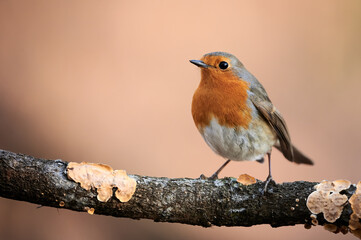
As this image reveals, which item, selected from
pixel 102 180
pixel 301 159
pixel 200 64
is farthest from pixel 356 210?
pixel 301 159

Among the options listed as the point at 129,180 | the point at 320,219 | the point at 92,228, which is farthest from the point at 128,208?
the point at 92,228

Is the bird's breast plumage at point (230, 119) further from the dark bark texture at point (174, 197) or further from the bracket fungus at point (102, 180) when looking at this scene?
the bracket fungus at point (102, 180)

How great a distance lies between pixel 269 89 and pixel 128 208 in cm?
163

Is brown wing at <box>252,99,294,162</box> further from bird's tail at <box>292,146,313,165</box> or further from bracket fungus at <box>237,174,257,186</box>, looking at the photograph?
bracket fungus at <box>237,174,257,186</box>

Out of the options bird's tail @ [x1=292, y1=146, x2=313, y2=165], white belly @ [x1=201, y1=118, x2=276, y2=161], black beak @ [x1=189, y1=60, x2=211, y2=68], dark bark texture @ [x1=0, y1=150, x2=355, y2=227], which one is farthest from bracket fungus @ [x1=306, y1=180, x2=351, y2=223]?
bird's tail @ [x1=292, y1=146, x2=313, y2=165]

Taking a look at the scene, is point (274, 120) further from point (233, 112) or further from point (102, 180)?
point (102, 180)

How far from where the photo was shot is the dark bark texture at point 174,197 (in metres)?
1.47

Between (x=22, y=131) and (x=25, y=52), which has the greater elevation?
(x=25, y=52)

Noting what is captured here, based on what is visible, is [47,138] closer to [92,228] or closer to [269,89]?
[92,228]

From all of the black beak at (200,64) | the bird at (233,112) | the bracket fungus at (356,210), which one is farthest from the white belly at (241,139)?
the bracket fungus at (356,210)

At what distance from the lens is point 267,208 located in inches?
62.5

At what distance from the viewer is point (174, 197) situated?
160 centimetres

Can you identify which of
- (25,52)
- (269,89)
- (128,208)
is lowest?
(128,208)

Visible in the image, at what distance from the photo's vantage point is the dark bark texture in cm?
147
